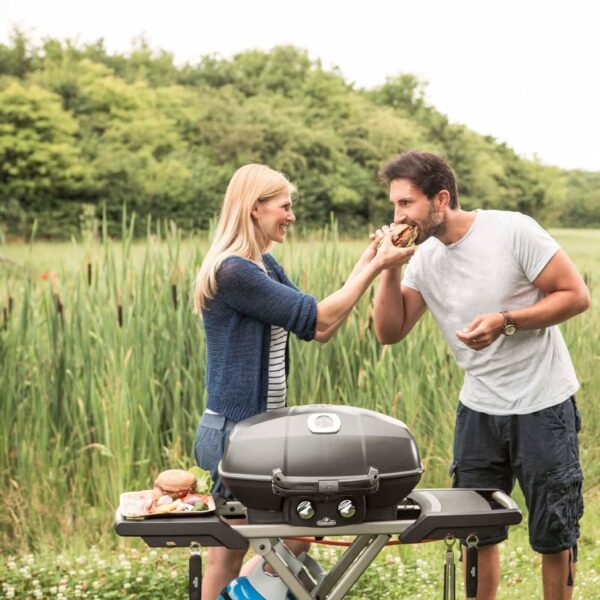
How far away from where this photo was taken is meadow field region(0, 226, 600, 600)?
4.44 meters

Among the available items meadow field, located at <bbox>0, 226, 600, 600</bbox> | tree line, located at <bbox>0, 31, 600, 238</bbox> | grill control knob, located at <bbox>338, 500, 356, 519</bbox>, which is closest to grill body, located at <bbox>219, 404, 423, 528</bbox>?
grill control knob, located at <bbox>338, 500, 356, 519</bbox>

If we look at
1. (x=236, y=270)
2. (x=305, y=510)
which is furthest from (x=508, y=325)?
(x=305, y=510)

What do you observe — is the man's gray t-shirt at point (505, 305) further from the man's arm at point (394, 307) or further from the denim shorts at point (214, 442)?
the denim shorts at point (214, 442)

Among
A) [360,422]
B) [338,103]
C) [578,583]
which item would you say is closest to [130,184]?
[338,103]

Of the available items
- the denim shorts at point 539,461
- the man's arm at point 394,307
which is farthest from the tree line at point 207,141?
the denim shorts at point 539,461

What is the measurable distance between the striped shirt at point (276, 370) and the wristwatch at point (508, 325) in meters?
0.63

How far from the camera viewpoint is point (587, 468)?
5.22 metres

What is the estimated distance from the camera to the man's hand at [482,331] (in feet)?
9.06

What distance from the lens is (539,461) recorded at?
9.57 ft

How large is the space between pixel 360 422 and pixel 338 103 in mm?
17605

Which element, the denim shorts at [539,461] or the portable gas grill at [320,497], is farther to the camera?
the denim shorts at [539,461]

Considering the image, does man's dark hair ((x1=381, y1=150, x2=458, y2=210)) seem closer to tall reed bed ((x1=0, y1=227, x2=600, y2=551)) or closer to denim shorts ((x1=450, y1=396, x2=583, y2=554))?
denim shorts ((x1=450, y1=396, x2=583, y2=554))

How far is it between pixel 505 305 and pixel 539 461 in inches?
18.4

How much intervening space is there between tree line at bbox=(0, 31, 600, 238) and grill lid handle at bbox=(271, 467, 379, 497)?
14622 millimetres
